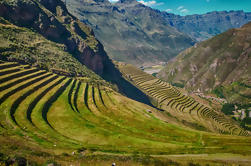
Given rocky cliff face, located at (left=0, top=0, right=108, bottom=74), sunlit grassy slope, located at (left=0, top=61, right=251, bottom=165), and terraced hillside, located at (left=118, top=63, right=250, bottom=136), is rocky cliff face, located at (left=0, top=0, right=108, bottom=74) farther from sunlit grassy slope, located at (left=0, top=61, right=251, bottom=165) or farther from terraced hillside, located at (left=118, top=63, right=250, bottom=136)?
sunlit grassy slope, located at (left=0, top=61, right=251, bottom=165)

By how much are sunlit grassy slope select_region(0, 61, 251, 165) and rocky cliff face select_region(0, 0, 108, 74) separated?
2561 inches

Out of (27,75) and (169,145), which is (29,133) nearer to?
(169,145)

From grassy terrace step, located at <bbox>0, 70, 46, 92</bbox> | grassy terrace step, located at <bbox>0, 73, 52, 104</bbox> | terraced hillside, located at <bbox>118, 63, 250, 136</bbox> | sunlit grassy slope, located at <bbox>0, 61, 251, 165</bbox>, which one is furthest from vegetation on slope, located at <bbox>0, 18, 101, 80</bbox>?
terraced hillside, located at <bbox>118, 63, 250, 136</bbox>

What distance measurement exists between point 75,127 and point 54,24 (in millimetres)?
108427

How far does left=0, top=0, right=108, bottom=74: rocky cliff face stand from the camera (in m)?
103

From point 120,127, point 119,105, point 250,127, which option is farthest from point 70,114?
point 250,127

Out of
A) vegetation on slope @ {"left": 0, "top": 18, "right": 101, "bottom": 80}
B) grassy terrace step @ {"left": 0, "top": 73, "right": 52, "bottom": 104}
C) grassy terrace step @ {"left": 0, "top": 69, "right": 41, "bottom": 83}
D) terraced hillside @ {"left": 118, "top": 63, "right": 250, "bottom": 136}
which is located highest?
vegetation on slope @ {"left": 0, "top": 18, "right": 101, "bottom": 80}

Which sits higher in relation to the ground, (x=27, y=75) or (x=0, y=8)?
(x=0, y=8)

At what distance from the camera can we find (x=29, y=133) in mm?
29953

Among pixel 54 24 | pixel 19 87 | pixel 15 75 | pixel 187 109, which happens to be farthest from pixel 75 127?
pixel 187 109

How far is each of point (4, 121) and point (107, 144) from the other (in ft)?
63.2

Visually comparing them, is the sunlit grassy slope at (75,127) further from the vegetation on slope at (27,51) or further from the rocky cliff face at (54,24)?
the rocky cliff face at (54,24)

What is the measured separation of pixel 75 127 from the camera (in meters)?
37.8

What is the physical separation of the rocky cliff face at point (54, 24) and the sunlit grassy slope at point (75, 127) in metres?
65.1
